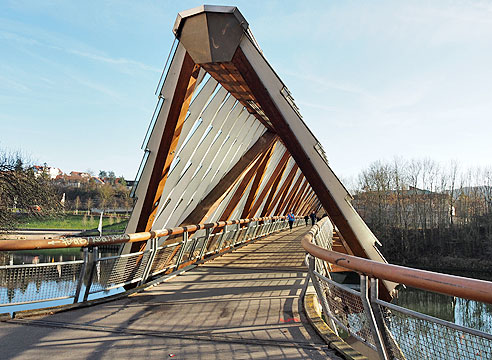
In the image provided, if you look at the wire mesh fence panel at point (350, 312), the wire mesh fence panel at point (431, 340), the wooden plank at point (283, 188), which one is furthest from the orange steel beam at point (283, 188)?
the wire mesh fence panel at point (431, 340)

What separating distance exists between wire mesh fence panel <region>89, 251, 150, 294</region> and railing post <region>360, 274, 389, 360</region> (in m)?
3.18

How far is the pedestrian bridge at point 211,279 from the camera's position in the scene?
8.11 feet

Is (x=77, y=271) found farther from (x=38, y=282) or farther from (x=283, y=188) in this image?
(x=283, y=188)

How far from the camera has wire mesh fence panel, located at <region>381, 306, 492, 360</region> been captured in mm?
1845

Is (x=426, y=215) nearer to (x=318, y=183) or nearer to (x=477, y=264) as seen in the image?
(x=477, y=264)

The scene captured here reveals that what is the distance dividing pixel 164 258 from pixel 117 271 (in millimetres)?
1646

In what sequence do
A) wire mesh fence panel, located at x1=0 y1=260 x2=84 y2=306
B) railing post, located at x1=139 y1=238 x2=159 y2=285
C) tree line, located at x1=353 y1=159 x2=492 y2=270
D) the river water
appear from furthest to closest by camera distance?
tree line, located at x1=353 y1=159 x2=492 y2=270 < the river water < railing post, located at x1=139 y1=238 x2=159 y2=285 < wire mesh fence panel, located at x1=0 y1=260 x2=84 y2=306

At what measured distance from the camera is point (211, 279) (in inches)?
265

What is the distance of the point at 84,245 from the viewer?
4340 mm

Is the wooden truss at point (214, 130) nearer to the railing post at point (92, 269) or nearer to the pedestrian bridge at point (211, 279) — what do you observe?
the pedestrian bridge at point (211, 279)

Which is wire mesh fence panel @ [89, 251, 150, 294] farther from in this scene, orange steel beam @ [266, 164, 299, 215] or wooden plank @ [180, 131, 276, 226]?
orange steel beam @ [266, 164, 299, 215]

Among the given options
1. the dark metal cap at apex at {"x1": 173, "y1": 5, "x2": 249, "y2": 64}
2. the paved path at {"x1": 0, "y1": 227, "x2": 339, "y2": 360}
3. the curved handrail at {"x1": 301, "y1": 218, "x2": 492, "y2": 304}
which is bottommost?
the paved path at {"x1": 0, "y1": 227, "x2": 339, "y2": 360}

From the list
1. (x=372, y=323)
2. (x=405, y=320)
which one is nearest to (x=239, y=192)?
(x=372, y=323)

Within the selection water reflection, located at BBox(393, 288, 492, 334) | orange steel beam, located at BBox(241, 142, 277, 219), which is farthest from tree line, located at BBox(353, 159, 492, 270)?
orange steel beam, located at BBox(241, 142, 277, 219)
